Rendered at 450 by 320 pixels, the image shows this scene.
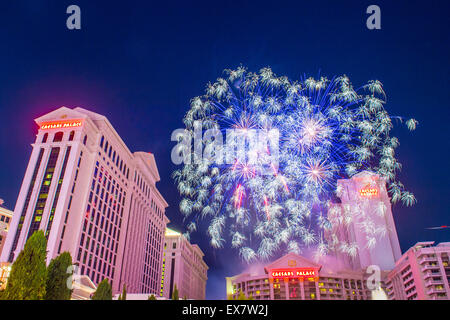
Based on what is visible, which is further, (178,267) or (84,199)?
(178,267)

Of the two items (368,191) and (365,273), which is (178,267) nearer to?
(365,273)

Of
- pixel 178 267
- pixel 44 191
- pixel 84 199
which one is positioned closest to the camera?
pixel 44 191

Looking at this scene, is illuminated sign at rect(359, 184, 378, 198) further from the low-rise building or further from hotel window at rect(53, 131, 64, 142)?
hotel window at rect(53, 131, 64, 142)

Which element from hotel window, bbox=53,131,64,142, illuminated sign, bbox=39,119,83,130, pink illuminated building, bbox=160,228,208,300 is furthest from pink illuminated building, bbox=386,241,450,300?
hotel window, bbox=53,131,64,142

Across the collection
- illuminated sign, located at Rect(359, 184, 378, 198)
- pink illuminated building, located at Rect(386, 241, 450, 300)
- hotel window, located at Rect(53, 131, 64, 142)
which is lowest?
pink illuminated building, located at Rect(386, 241, 450, 300)

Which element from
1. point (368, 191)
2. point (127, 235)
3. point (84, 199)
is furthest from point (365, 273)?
point (84, 199)
